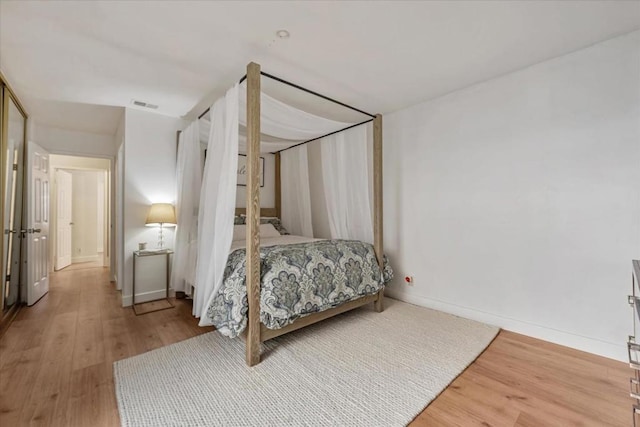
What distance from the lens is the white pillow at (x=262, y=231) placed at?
11.5 feet

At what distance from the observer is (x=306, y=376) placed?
191 cm

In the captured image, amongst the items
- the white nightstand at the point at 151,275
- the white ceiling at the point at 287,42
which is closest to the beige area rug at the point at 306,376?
the white nightstand at the point at 151,275

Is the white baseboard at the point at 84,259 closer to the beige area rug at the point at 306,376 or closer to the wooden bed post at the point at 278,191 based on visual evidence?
the wooden bed post at the point at 278,191

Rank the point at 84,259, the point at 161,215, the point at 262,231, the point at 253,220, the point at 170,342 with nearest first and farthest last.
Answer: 1. the point at 253,220
2. the point at 170,342
3. the point at 161,215
4. the point at 262,231
5. the point at 84,259

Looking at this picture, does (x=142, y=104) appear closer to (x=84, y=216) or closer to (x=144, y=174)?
(x=144, y=174)

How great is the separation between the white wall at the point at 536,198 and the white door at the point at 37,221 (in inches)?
179

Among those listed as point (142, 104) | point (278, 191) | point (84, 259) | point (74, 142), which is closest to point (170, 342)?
point (142, 104)

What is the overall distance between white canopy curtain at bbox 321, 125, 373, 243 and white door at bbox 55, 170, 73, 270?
5.65 metres

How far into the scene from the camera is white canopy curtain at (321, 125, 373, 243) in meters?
3.16

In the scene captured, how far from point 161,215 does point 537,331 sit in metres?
4.02

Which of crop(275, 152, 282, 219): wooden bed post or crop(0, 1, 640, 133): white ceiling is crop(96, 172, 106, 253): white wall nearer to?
crop(0, 1, 640, 133): white ceiling

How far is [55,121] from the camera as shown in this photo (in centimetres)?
375

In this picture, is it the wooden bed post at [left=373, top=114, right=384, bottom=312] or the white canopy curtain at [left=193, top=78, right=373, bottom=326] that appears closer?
the white canopy curtain at [left=193, top=78, right=373, bottom=326]

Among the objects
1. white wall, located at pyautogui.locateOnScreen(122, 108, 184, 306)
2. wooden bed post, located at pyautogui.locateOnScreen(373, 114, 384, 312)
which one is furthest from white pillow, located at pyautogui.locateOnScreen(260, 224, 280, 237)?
wooden bed post, located at pyautogui.locateOnScreen(373, 114, 384, 312)
